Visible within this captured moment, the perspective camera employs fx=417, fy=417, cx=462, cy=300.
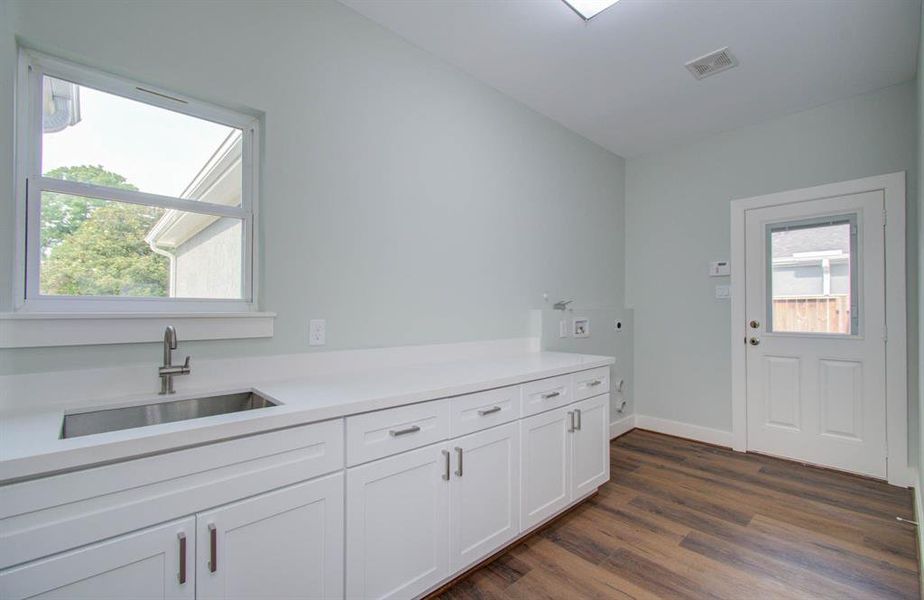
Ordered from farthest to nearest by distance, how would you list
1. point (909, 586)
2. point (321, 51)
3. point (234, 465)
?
point (321, 51) < point (909, 586) < point (234, 465)

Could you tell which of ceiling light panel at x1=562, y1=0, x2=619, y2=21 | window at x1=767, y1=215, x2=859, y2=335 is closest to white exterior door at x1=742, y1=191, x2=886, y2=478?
window at x1=767, y1=215, x2=859, y2=335

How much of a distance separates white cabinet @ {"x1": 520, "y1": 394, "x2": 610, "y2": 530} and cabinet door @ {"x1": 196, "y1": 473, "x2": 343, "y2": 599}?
3.22ft

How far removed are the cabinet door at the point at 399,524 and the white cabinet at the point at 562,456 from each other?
53cm

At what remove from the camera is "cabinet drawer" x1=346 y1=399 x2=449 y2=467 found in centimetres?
142

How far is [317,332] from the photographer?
6.37 ft

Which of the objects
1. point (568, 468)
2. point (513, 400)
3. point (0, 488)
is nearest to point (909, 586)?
point (568, 468)

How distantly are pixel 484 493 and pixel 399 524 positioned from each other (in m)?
0.45

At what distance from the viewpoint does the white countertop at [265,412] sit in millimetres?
938

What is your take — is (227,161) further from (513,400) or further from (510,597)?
(510,597)

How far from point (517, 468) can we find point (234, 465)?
1.27m

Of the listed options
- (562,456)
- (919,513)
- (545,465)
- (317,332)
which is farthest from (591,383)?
(919,513)

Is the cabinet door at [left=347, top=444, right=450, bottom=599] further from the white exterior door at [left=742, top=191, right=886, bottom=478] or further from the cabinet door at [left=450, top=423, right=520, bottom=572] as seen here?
the white exterior door at [left=742, top=191, right=886, bottom=478]

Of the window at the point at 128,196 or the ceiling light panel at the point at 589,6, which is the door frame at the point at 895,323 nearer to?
the ceiling light panel at the point at 589,6

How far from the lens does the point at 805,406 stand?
3129 mm
